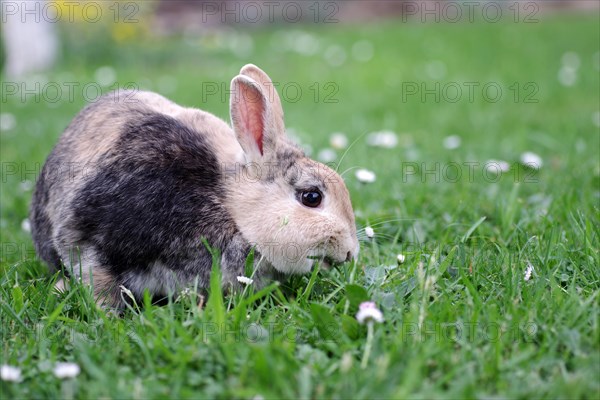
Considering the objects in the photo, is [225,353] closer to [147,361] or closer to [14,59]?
[147,361]

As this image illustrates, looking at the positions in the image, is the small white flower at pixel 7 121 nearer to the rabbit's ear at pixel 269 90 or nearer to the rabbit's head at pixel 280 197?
the rabbit's ear at pixel 269 90

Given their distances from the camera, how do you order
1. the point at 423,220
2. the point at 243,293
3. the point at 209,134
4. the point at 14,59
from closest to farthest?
the point at 243,293 → the point at 209,134 → the point at 423,220 → the point at 14,59

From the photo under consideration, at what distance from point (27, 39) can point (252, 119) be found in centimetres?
742

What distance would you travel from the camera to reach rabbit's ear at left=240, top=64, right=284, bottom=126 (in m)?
3.00

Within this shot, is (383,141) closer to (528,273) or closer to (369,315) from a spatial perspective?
(528,273)

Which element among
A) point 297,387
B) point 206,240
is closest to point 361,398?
point 297,387

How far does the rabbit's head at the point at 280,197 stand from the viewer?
2.68m

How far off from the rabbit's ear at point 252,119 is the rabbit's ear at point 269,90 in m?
0.05

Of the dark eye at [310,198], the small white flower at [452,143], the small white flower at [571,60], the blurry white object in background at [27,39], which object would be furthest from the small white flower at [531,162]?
the blurry white object in background at [27,39]

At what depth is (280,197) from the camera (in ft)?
9.14

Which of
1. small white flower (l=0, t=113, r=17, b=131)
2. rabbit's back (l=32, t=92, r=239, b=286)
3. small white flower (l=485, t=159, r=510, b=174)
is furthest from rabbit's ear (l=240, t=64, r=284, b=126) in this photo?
small white flower (l=0, t=113, r=17, b=131)

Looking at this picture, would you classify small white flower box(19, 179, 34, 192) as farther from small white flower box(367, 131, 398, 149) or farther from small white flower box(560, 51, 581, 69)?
small white flower box(560, 51, 581, 69)

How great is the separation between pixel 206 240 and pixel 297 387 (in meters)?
0.88

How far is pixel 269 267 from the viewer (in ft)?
9.11
